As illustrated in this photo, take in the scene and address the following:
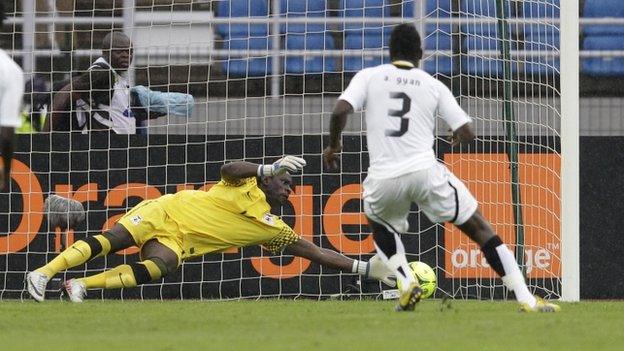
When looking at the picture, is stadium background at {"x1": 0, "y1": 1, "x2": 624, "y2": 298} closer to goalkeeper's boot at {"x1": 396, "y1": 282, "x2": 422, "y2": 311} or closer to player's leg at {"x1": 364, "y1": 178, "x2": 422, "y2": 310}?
player's leg at {"x1": 364, "y1": 178, "x2": 422, "y2": 310}

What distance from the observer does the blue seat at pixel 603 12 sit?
60.6 ft

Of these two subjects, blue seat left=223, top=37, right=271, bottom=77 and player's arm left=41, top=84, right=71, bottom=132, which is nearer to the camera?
player's arm left=41, top=84, right=71, bottom=132

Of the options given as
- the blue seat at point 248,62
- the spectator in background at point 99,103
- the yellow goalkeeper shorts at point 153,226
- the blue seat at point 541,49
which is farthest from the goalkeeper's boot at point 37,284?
the blue seat at point 541,49

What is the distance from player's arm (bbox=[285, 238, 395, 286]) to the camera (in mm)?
13703

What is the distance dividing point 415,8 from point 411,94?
19.5 ft

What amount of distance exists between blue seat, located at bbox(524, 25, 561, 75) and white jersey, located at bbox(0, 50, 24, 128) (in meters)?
6.88

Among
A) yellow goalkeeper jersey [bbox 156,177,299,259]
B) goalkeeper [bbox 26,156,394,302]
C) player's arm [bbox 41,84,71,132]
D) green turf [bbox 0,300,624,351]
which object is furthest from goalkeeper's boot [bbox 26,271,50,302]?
player's arm [bbox 41,84,71,132]

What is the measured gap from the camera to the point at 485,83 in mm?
15117

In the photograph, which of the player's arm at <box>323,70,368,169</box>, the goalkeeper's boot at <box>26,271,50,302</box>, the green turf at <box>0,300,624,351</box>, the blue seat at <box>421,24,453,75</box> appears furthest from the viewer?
the blue seat at <box>421,24,453,75</box>

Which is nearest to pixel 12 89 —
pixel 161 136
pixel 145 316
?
pixel 145 316

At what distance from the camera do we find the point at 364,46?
16.9 meters

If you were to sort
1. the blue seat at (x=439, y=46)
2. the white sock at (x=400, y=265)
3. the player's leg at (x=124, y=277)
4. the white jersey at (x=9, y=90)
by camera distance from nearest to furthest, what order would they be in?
the white jersey at (x=9, y=90) → the white sock at (x=400, y=265) → the player's leg at (x=124, y=277) → the blue seat at (x=439, y=46)

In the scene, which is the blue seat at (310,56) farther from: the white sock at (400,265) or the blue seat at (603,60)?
the white sock at (400,265)

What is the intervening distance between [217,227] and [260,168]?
0.99 metres
